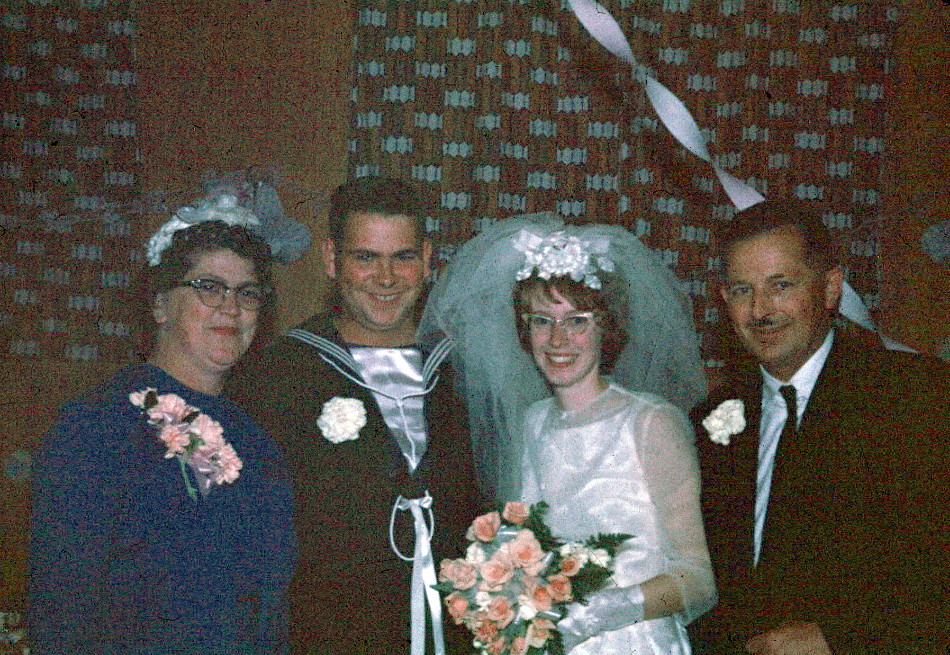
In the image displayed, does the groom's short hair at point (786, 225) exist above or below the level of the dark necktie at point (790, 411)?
above

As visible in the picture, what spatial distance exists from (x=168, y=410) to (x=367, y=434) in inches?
24.0

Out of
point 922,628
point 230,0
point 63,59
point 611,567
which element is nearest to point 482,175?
point 230,0

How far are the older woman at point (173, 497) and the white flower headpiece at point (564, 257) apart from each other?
775 millimetres

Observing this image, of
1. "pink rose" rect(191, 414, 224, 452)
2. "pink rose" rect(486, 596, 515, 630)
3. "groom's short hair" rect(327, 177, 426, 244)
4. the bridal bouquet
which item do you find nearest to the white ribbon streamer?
"groom's short hair" rect(327, 177, 426, 244)

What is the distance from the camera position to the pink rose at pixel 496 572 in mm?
2156

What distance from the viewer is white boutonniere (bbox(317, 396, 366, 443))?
8.75 ft

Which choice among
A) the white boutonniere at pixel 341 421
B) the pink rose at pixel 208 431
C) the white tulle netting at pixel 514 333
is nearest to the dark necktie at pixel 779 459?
the white tulle netting at pixel 514 333

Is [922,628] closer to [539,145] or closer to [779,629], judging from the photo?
[779,629]

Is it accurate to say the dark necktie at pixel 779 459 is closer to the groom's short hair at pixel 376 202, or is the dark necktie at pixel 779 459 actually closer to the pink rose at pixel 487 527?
the pink rose at pixel 487 527

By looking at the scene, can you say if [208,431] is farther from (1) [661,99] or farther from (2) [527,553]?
(1) [661,99]

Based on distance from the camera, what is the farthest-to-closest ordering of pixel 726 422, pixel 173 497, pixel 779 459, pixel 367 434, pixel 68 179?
pixel 68 179 → pixel 367 434 → pixel 726 422 → pixel 779 459 → pixel 173 497

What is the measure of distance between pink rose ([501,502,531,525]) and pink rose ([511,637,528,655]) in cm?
27

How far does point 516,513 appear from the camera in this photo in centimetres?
227

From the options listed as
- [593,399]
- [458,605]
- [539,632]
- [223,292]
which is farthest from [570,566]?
[223,292]
